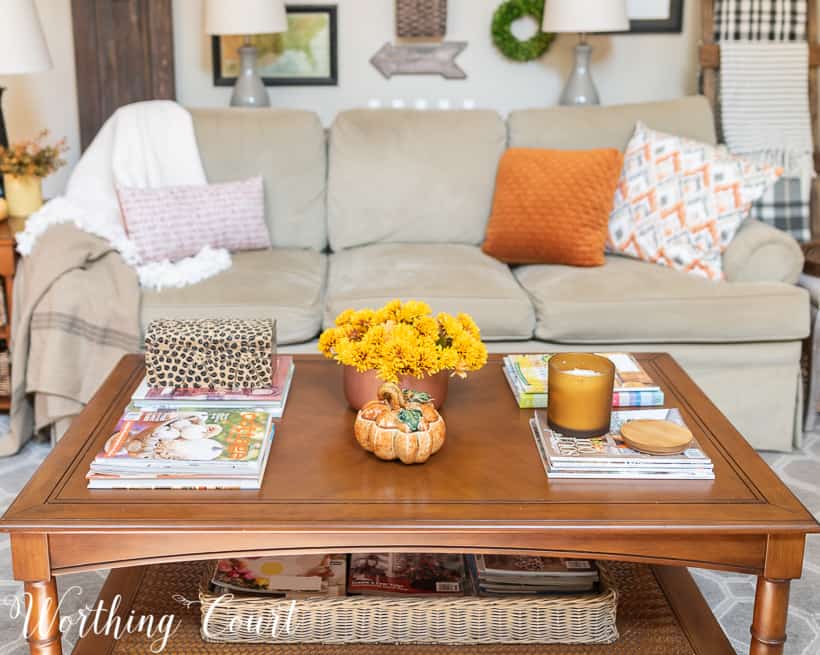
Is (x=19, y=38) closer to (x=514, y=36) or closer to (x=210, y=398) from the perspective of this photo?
(x=210, y=398)

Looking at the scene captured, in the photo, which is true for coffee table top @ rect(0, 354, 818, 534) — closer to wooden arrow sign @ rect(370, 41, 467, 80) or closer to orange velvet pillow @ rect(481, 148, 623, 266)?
orange velvet pillow @ rect(481, 148, 623, 266)

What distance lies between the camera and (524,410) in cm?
182

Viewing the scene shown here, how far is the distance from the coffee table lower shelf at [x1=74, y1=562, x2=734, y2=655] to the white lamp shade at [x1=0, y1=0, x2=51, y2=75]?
5.63 feet

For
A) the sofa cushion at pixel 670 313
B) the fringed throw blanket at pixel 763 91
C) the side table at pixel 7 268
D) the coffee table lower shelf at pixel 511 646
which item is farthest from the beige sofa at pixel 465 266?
the coffee table lower shelf at pixel 511 646

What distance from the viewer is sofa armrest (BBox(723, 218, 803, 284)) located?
2748 mm

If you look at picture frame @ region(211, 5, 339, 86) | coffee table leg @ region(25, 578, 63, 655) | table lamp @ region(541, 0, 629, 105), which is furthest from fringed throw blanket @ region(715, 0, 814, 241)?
coffee table leg @ region(25, 578, 63, 655)

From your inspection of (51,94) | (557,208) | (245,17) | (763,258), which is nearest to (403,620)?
(557,208)

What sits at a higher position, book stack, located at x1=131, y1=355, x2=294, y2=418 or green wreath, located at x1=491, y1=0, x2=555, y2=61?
green wreath, located at x1=491, y1=0, x2=555, y2=61

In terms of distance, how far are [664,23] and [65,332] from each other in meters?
2.47

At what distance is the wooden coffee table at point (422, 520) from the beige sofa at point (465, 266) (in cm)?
103

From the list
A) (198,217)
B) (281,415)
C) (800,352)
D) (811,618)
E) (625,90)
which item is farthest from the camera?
(625,90)

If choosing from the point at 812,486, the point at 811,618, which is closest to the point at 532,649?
the point at 811,618

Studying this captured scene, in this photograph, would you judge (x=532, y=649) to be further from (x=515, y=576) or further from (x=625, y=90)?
(x=625, y=90)

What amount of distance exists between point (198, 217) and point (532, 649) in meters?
1.74
